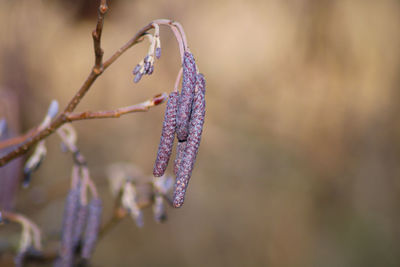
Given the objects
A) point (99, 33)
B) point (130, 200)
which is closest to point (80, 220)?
point (130, 200)

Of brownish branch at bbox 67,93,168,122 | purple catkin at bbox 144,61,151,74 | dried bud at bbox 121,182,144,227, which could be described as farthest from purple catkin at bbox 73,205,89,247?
purple catkin at bbox 144,61,151,74

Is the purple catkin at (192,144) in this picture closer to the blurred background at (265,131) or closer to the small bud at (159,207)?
the small bud at (159,207)

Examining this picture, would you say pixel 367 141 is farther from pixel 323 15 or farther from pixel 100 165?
pixel 100 165

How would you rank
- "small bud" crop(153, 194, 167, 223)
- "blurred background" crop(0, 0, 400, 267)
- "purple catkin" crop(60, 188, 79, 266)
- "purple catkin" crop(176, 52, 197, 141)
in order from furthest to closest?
"blurred background" crop(0, 0, 400, 267), "small bud" crop(153, 194, 167, 223), "purple catkin" crop(60, 188, 79, 266), "purple catkin" crop(176, 52, 197, 141)

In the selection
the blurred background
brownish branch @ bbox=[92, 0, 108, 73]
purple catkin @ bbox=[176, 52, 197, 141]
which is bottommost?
the blurred background

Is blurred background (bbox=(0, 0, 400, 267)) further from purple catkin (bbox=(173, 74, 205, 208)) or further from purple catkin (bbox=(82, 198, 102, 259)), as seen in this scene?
purple catkin (bbox=(173, 74, 205, 208))
